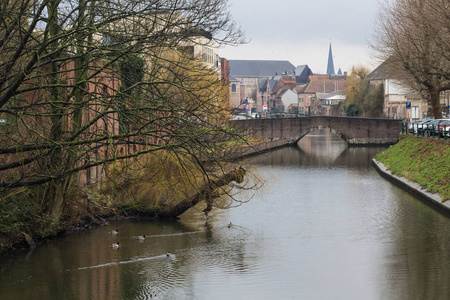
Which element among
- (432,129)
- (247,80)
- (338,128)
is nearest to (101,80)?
(432,129)

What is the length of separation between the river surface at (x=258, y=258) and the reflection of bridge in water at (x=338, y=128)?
1709 inches

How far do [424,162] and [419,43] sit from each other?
23.9ft

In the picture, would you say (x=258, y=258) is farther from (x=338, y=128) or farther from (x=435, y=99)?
(x=338, y=128)

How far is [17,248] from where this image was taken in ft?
61.2

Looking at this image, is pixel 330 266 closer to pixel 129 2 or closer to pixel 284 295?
pixel 284 295

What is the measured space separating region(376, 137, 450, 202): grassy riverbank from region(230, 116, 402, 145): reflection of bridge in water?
76.6 ft

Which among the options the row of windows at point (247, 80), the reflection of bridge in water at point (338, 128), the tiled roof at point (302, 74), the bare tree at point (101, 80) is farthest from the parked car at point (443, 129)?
the row of windows at point (247, 80)

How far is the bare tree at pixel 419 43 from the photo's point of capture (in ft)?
102

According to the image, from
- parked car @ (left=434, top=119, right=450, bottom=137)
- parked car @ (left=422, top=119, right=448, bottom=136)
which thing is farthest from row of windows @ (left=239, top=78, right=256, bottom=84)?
parked car @ (left=434, top=119, right=450, bottom=137)

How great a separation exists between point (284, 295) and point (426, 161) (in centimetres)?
2192

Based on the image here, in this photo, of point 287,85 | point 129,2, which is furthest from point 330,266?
point 287,85

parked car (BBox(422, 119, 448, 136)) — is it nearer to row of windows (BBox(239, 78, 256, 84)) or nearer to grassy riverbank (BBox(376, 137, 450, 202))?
grassy riverbank (BBox(376, 137, 450, 202))

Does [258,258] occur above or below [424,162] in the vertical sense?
below

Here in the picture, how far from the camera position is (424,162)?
114 feet
